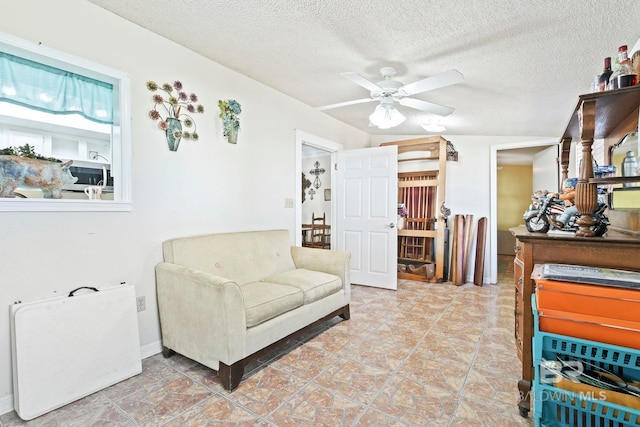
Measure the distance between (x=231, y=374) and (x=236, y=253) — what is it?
3.51ft

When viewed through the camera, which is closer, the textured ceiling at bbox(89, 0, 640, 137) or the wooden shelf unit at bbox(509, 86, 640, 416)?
the wooden shelf unit at bbox(509, 86, 640, 416)

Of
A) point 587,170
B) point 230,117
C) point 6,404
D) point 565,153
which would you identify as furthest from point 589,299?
point 6,404

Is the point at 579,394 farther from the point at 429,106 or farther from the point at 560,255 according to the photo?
the point at 429,106

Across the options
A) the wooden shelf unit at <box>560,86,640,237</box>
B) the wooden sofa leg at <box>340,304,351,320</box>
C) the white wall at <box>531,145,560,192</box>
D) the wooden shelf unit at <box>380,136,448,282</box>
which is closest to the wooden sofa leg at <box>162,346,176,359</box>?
the wooden sofa leg at <box>340,304,351,320</box>

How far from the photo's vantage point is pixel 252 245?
2865 mm

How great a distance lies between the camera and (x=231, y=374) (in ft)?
6.07

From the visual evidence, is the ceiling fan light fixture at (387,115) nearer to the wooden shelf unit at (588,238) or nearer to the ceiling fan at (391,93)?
the ceiling fan at (391,93)

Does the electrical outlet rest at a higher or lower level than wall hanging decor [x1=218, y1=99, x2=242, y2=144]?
lower

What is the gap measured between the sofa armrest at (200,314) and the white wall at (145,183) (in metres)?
0.20

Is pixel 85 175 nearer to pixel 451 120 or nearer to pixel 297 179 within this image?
pixel 297 179

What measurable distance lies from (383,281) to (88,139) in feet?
12.1

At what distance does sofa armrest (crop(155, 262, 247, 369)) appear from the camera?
6.09ft

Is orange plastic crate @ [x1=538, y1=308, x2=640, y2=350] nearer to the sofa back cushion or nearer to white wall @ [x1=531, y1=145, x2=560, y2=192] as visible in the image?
the sofa back cushion

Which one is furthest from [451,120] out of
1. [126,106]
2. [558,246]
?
[126,106]
